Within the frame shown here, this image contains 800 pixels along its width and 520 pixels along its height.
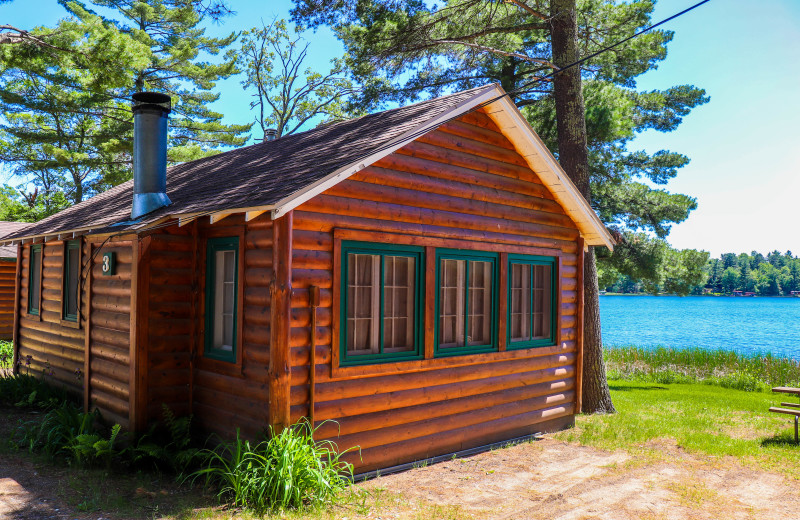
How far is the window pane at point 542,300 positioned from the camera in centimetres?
917

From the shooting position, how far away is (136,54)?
44.0ft

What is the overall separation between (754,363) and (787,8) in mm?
9717

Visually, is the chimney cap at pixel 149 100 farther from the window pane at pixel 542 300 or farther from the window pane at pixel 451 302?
the window pane at pixel 542 300

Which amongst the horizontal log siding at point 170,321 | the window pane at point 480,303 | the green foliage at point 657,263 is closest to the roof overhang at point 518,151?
the horizontal log siding at point 170,321

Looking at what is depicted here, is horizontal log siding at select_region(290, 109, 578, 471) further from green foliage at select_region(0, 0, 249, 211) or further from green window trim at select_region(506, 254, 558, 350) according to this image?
green foliage at select_region(0, 0, 249, 211)

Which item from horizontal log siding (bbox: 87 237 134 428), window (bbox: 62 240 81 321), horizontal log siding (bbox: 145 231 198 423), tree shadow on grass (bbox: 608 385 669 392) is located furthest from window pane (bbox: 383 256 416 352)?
tree shadow on grass (bbox: 608 385 669 392)

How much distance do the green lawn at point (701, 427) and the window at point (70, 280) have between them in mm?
8350

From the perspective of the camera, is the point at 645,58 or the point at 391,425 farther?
the point at 645,58

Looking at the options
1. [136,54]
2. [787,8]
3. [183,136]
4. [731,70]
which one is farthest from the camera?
[183,136]

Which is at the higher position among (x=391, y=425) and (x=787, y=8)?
(x=787, y=8)

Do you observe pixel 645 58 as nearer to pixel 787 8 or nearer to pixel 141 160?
pixel 787 8

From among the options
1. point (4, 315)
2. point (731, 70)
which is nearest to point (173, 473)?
point (4, 315)

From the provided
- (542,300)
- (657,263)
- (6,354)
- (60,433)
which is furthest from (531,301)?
(6,354)

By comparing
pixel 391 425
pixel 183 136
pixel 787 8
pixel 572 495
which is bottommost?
pixel 572 495
